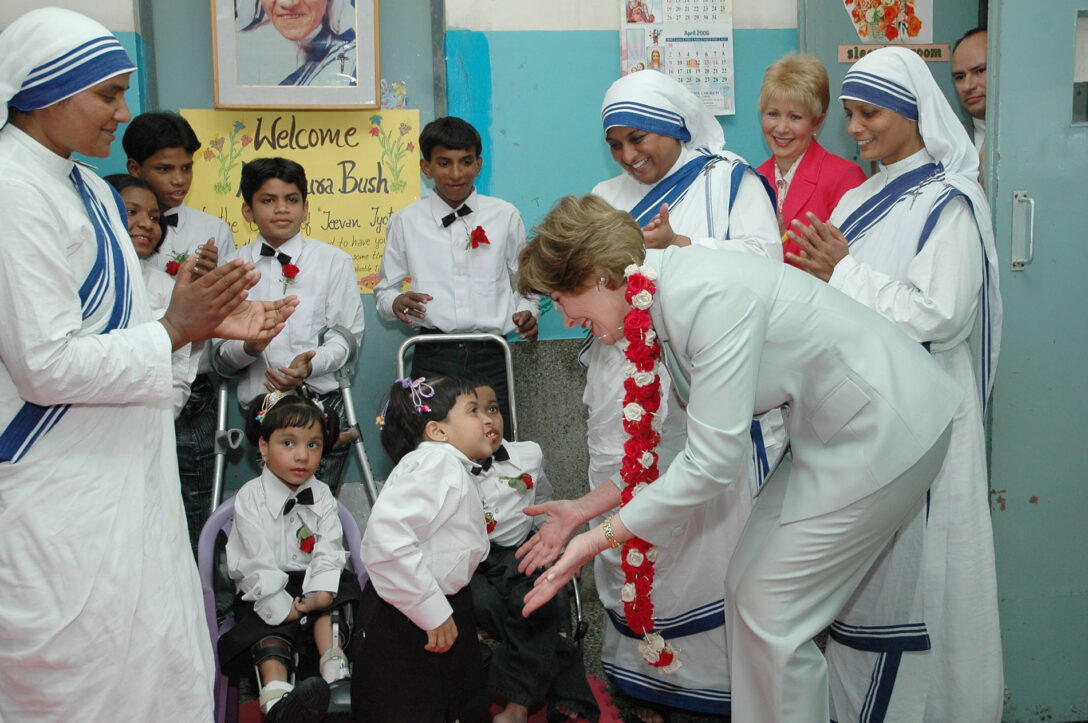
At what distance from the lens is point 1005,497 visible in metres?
2.98

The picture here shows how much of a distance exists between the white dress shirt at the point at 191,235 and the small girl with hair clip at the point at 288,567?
3.03 feet

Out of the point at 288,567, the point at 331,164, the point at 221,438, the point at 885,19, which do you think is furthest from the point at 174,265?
the point at 885,19

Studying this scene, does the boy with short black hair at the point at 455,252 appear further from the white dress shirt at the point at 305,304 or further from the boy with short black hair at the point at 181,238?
the boy with short black hair at the point at 181,238

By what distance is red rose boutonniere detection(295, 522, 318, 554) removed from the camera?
286 centimetres

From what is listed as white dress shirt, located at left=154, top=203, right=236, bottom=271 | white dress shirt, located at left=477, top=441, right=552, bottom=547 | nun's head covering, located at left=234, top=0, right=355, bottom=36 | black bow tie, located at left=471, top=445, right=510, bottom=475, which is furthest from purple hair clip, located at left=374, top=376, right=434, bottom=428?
nun's head covering, located at left=234, top=0, right=355, bottom=36

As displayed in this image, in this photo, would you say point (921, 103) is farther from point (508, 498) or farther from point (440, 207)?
point (440, 207)

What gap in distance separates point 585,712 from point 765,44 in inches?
129

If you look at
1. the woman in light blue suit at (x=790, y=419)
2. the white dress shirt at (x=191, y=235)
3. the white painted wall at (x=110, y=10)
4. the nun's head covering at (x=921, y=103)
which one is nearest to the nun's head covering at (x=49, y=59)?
the woman in light blue suit at (x=790, y=419)

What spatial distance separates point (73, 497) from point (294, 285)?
1.78 meters

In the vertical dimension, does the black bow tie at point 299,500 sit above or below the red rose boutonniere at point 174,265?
below

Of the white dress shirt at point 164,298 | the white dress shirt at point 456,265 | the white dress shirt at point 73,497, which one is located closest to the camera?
the white dress shirt at point 73,497

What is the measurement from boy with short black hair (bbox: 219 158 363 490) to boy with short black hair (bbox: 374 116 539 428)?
0.24m

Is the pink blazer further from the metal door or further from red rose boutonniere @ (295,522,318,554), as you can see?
red rose boutonniere @ (295,522,318,554)

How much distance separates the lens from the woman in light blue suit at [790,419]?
194 centimetres
